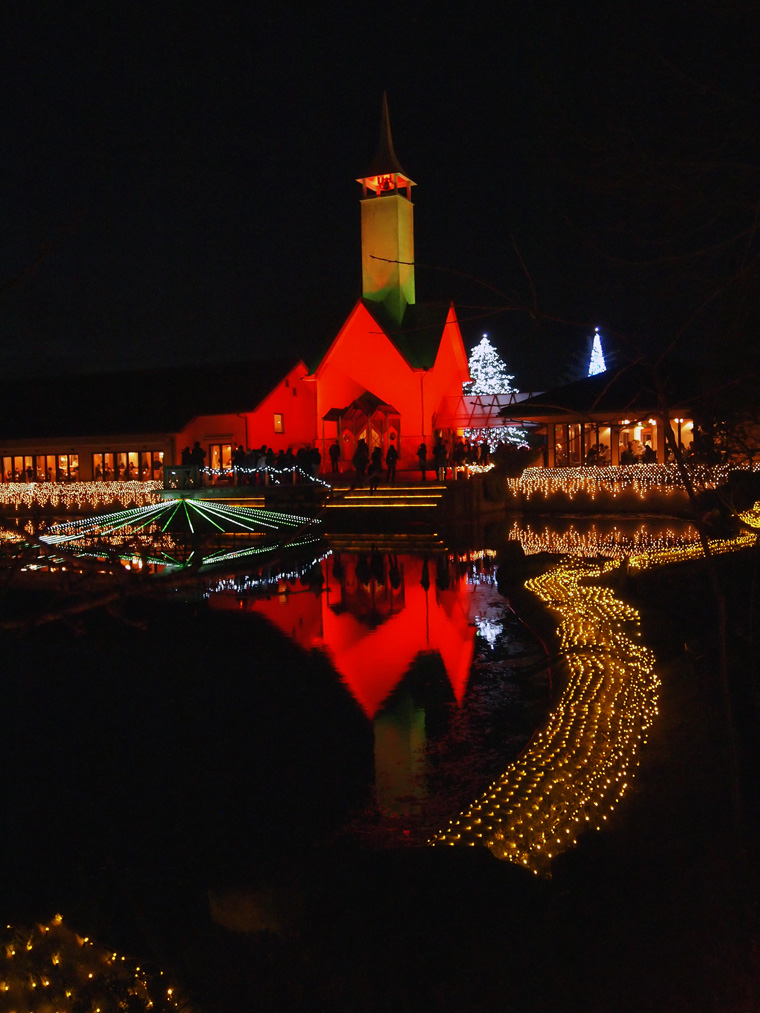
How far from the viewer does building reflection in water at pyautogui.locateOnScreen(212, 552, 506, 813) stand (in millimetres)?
7250

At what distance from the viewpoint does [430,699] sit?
27.9 ft

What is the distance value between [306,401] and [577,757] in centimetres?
3870

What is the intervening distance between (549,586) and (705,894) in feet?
30.8

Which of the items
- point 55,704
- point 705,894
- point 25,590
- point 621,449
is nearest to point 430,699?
point 55,704

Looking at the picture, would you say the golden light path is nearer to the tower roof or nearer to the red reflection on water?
the red reflection on water

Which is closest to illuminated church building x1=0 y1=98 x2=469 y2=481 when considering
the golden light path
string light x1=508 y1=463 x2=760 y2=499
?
string light x1=508 y1=463 x2=760 y2=499

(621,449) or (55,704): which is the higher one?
(621,449)

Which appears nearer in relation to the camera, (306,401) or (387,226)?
(387,226)

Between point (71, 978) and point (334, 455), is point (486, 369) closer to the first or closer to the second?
point (334, 455)

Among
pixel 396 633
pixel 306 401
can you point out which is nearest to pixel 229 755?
pixel 396 633

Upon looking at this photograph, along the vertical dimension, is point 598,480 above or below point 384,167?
below

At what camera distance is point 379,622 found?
12.6m

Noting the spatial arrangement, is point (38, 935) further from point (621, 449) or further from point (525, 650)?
point (621, 449)

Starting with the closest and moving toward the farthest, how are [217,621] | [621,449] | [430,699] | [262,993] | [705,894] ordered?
[262,993], [705,894], [430,699], [217,621], [621,449]
